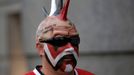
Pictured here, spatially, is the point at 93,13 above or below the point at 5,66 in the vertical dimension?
above

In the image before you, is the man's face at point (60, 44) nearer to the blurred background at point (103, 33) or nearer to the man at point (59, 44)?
the man at point (59, 44)

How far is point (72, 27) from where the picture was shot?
528 centimetres

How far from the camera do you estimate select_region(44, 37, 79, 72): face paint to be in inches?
204

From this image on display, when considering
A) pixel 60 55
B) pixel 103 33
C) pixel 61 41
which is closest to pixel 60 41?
pixel 61 41

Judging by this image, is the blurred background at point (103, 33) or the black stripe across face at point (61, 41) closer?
the black stripe across face at point (61, 41)

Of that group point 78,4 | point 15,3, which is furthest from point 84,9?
point 15,3

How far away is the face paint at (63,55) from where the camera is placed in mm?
5180

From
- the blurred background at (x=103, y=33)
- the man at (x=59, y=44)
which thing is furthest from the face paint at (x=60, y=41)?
the blurred background at (x=103, y=33)

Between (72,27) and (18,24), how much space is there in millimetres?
7359

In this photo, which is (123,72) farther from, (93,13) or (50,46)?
(50,46)

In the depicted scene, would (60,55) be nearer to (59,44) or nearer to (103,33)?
(59,44)

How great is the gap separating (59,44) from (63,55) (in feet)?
0.32

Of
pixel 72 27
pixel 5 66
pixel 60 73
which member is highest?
pixel 72 27

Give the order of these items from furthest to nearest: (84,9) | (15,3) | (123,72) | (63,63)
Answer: (15,3)
(84,9)
(123,72)
(63,63)
